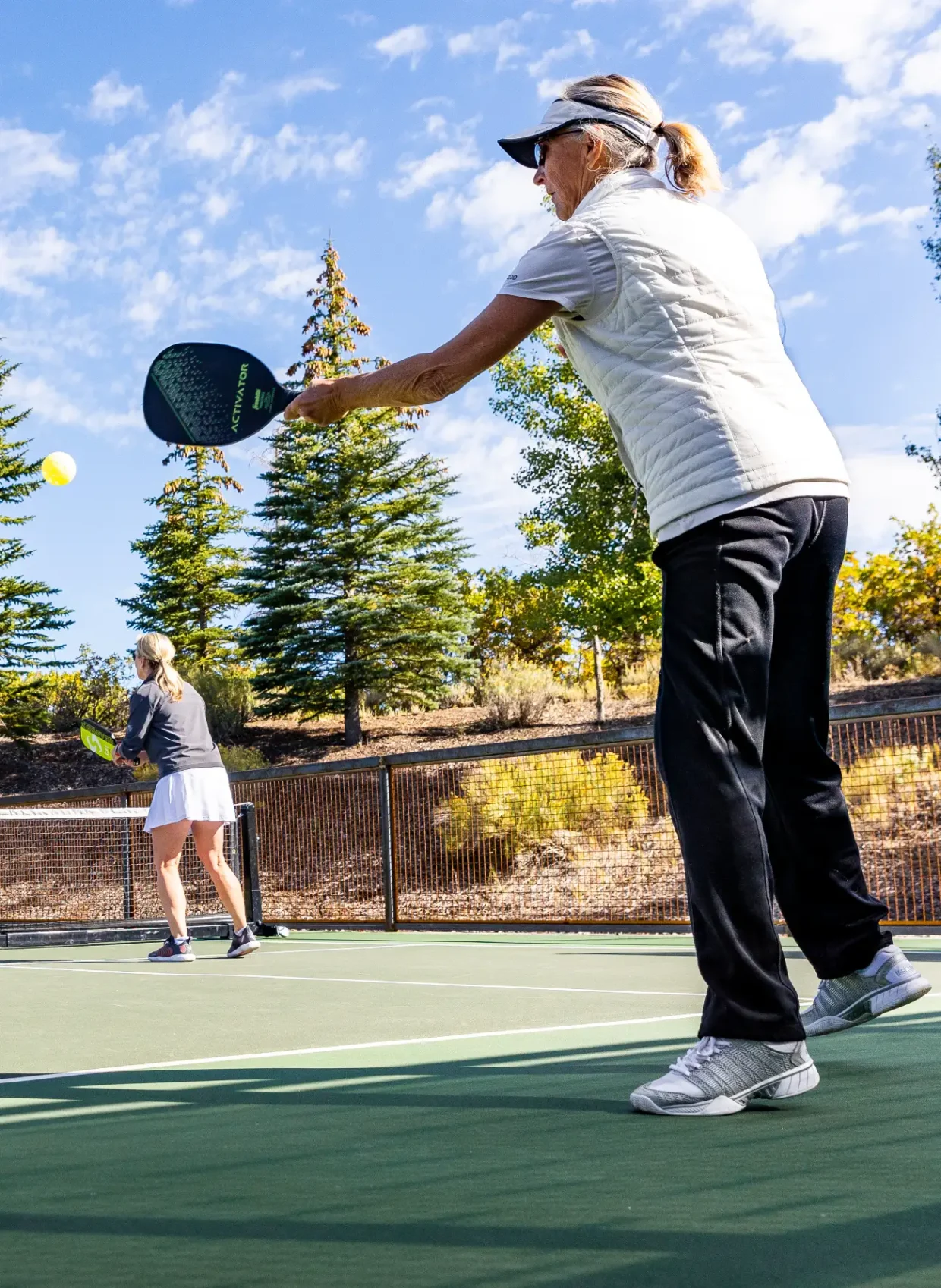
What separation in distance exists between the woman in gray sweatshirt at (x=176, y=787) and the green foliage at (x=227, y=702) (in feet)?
70.8

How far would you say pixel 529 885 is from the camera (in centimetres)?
1473

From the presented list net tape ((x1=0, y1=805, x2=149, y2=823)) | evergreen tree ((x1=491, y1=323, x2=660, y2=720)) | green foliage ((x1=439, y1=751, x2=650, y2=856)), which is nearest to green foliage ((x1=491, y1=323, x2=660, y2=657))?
evergreen tree ((x1=491, y1=323, x2=660, y2=720))

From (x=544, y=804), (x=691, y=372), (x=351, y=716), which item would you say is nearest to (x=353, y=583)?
(x=351, y=716)

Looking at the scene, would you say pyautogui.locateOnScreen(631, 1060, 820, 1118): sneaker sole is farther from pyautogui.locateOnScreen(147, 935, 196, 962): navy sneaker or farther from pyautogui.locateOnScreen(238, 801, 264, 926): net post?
pyautogui.locateOnScreen(238, 801, 264, 926): net post

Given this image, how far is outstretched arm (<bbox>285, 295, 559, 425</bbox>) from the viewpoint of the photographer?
9.37 feet

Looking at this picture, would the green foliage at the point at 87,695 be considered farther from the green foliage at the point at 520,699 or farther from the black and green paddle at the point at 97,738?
the black and green paddle at the point at 97,738

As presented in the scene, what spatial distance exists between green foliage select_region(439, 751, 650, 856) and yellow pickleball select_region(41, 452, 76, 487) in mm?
5042

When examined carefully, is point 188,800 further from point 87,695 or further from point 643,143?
point 87,695

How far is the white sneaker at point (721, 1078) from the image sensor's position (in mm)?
2584

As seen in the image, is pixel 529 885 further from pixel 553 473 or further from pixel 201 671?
pixel 201 671

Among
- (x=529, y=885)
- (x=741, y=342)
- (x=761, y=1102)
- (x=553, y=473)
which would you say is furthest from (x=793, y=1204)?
(x=553, y=473)

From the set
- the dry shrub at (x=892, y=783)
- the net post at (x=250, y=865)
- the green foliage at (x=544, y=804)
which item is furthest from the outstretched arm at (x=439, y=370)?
the green foliage at (x=544, y=804)

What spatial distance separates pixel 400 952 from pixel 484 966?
4.30 feet

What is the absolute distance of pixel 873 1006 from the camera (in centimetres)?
308
